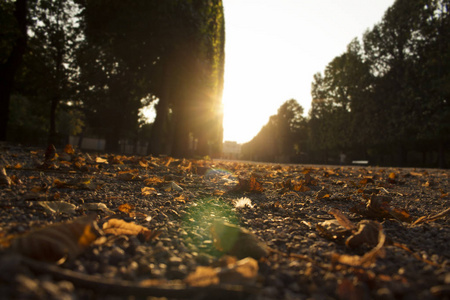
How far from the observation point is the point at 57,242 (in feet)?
3.31

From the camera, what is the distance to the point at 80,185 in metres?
2.64

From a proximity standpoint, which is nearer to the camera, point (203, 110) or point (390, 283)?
point (390, 283)

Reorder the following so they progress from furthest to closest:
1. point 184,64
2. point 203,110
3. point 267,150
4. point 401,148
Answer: point 267,150 < point 401,148 < point 203,110 < point 184,64

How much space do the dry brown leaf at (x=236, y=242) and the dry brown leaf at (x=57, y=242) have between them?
0.54m

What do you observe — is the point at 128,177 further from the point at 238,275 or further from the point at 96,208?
the point at 238,275

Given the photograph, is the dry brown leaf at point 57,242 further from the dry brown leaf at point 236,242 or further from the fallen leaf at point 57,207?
the fallen leaf at point 57,207

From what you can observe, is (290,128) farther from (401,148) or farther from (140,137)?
(401,148)

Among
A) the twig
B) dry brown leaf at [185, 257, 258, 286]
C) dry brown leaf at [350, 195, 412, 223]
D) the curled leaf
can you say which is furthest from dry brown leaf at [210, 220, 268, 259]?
dry brown leaf at [350, 195, 412, 223]

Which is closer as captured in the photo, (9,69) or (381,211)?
(381,211)

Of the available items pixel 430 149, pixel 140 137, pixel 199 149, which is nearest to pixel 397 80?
pixel 430 149

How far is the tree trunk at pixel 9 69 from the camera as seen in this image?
39.3 ft

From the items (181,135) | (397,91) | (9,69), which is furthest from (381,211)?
(397,91)

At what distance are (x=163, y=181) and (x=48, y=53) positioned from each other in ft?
63.1

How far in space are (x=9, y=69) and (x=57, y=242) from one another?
14.4m
